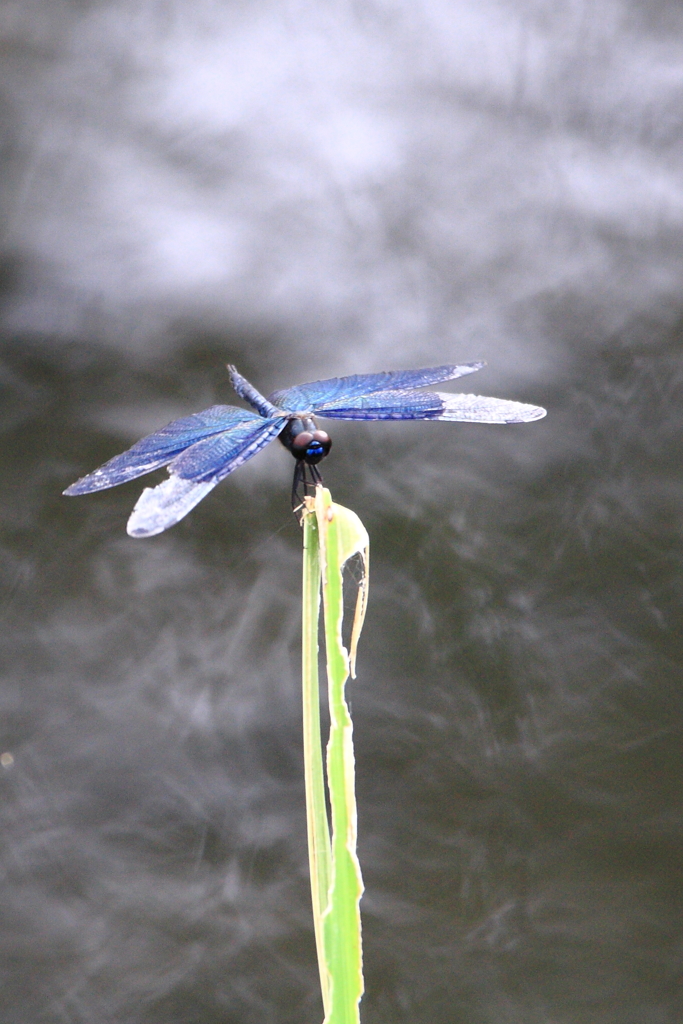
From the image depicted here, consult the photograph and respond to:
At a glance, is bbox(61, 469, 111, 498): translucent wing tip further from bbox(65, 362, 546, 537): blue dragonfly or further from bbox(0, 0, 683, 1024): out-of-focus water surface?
bbox(0, 0, 683, 1024): out-of-focus water surface

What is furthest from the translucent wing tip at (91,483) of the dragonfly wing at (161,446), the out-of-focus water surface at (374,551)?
the out-of-focus water surface at (374,551)

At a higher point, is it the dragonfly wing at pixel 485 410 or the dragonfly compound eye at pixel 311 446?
the dragonfly wing at pixel 485 410

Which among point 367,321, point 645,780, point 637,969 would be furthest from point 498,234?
point 637,969

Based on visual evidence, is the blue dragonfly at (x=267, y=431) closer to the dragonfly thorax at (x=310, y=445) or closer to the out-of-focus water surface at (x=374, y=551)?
the dragonfly thorax at (x=310, y=445)

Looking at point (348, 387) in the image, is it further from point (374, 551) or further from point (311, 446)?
point (374, 551)

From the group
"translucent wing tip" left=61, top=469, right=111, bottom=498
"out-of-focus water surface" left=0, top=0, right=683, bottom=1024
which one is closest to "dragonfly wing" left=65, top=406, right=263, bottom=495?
"translucent wing tip" left=61, top=469, right=111, bottom=498

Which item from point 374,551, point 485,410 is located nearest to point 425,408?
point 485,410
